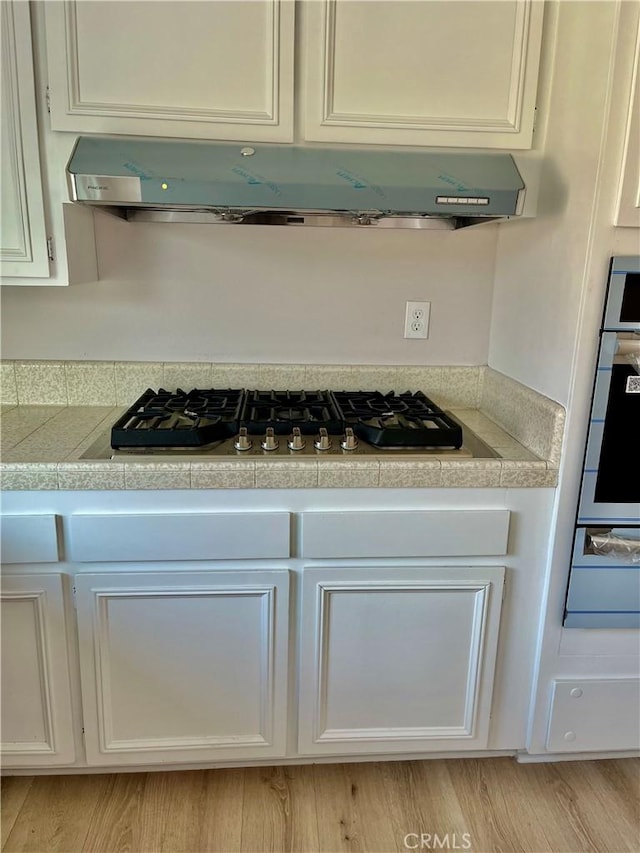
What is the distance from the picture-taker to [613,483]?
1.47m

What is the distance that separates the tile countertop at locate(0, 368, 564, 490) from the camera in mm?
1362

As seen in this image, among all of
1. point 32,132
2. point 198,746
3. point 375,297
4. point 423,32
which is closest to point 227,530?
point 198,746

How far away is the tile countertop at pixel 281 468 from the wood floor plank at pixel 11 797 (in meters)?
0.82

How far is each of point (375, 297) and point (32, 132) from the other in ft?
3.28

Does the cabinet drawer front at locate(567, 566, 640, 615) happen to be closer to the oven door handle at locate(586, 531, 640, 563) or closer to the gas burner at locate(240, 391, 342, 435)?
the oven door handle at locate(586, 531, 640, 563)

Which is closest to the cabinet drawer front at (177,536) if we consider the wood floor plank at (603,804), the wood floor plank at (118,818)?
the wood floor plank at (118,818)

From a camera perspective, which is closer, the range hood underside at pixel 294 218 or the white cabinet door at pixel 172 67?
the white cabinet door at pixel 172 67

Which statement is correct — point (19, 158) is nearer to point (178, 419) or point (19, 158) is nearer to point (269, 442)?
point (178, 419)

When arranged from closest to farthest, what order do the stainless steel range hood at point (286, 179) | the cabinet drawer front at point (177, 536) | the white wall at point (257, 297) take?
the stainless steel range hood at point (286, 179)
the cabinet drawer front at point (177, 536)
the white wall at point (257, 297)

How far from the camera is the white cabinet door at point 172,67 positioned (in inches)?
53.6

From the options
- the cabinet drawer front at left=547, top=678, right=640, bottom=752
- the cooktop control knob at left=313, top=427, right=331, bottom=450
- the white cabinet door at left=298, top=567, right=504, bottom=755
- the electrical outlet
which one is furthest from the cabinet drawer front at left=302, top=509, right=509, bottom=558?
the electrical outlet

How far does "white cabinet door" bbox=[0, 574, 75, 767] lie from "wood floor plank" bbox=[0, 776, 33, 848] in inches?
3.4

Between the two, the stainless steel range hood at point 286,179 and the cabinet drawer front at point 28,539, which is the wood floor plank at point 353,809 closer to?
the cabinet drawer front at point 28,539

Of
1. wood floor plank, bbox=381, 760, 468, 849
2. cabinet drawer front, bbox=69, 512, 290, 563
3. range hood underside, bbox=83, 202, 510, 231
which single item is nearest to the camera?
cabinet drawer front, bbox=69, 512, 290, 563
